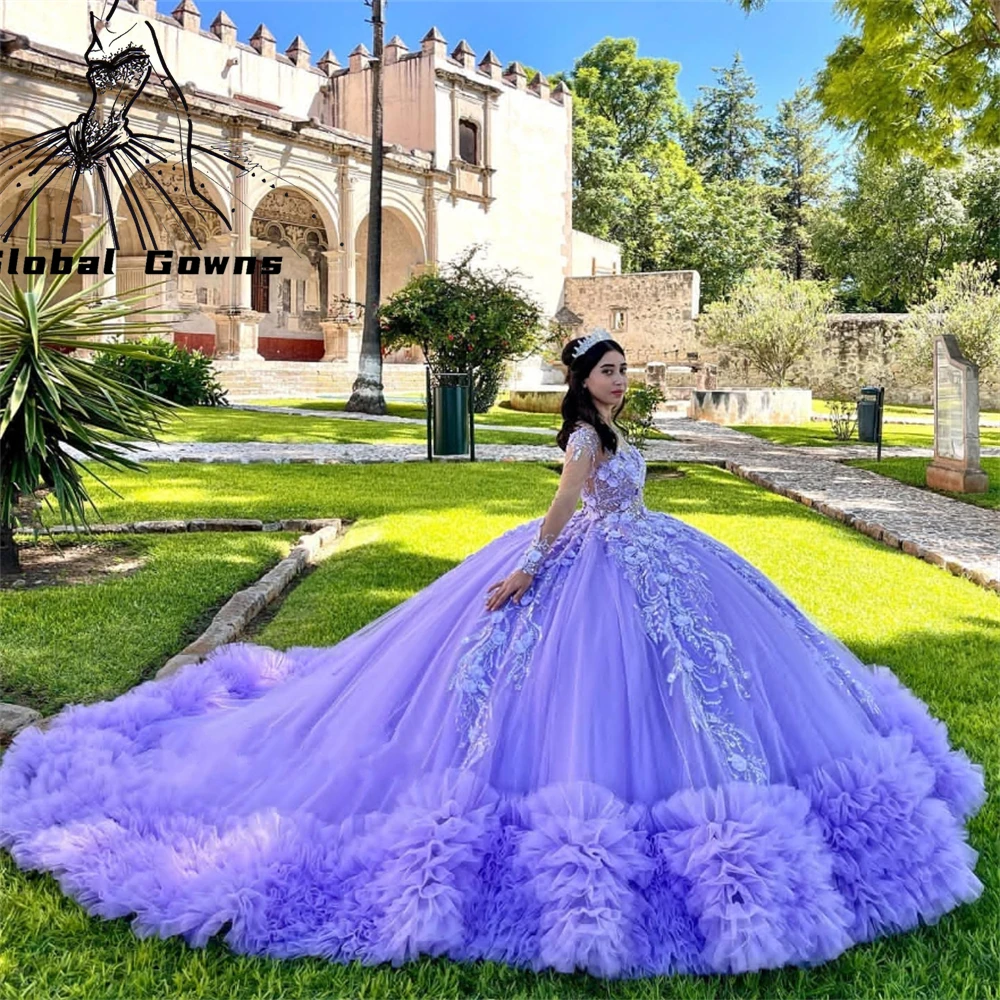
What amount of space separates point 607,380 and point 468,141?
98.8ft

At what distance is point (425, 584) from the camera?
199 inches

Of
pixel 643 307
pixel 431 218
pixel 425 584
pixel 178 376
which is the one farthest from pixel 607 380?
pixel 643 307

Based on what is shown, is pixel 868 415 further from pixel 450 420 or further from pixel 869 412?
pixel 450 420

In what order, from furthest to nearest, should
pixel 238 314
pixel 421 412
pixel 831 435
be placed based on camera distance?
1. pixel 238 314
2. pixel 421 412
3. pixel 831 435

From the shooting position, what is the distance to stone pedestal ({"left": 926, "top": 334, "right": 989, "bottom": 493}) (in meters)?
9.30

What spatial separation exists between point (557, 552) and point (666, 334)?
104 ft

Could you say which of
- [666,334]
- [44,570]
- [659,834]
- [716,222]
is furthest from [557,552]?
[716,222]


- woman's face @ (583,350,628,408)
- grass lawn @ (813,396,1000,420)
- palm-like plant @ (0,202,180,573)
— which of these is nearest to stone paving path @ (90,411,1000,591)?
palm-like plant @ (0,202,180,573)

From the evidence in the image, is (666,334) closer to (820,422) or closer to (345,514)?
(820,422)

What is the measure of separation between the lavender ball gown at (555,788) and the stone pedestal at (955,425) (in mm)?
7367

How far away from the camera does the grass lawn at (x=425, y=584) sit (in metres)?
1.85

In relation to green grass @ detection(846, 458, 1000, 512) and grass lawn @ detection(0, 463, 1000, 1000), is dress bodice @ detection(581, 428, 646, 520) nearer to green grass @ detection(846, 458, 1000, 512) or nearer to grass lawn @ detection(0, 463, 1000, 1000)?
grass lawn @ detection(0, 463, 1000, 1000)

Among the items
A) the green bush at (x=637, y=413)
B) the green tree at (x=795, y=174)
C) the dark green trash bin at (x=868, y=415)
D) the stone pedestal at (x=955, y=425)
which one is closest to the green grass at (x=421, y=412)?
the dark green trash bin at (x=868, y=415)

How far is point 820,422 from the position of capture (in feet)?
66.2
